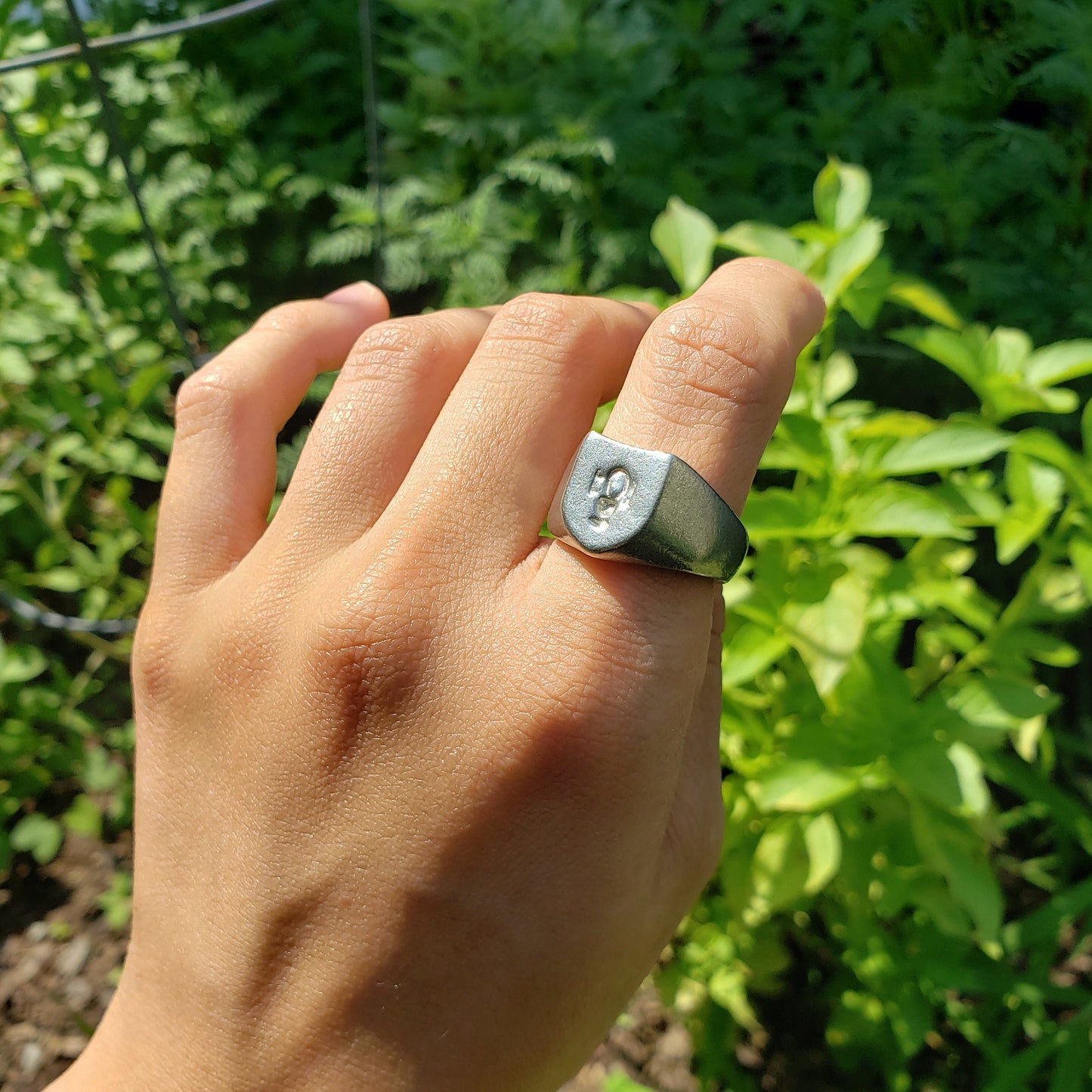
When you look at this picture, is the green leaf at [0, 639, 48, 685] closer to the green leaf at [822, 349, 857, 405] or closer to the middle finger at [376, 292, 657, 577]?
the middle finger at [376, 292, 657, 577]

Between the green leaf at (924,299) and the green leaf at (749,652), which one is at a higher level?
the green leaf at (924,299)

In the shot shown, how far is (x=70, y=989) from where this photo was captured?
2453 millimetres

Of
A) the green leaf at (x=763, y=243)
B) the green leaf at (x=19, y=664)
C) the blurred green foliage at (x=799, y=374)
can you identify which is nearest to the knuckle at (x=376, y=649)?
the blurred green foliage at (x=799, y=374)

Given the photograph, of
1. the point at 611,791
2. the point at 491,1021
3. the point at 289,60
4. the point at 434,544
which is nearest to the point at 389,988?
the point at 491,1021

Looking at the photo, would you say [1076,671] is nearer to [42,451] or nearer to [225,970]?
[225,970]

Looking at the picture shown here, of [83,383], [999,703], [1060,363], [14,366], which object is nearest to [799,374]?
[1060,363]

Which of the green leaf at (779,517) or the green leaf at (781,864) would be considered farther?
the green leaf at (781,864)

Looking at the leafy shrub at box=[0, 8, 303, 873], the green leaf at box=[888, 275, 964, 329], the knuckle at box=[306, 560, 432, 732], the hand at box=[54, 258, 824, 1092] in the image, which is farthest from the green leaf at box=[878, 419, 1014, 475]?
the leafy shrub at box=[0, 8, 303, 873]

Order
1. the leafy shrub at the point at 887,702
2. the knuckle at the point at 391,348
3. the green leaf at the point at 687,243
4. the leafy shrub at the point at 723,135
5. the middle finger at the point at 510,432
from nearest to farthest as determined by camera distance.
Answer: the middle finger at the point at 510,432 → the knuckle at the point at 391,348 → the leafy shrub at the point at 887,702 → the green leaf at the point at 687,243 → the leafy shrub at the point at 723,135

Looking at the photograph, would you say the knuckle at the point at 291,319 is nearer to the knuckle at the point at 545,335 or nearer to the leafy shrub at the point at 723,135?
the knuckle at the point at 545,335

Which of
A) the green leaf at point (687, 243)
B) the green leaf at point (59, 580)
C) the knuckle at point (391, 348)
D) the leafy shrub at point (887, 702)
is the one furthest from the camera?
the green leaf at point (59, 580)

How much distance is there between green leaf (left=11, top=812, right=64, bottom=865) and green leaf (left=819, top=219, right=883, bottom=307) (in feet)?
8.29

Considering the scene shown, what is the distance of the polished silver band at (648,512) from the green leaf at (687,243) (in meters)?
0.69

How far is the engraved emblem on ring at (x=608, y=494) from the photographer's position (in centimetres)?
96
